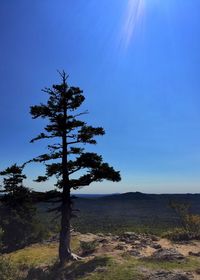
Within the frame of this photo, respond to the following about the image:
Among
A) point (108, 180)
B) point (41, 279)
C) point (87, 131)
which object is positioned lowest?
point (41, 279)

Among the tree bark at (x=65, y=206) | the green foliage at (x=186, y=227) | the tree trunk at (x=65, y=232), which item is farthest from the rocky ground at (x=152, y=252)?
the tree bark at (x=65, y=206)

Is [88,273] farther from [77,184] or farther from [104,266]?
[77,184]

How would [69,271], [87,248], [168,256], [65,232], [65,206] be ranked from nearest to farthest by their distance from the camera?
[69,271]
[168,256]
[65,206]
[65,232]
[87,248]

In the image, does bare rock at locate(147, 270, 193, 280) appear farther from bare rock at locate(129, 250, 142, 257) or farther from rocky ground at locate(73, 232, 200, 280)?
bare rock at locate(129, 250, 142, 257)

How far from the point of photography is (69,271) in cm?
2777

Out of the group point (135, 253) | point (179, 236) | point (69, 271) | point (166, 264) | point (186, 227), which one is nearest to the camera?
point (166, 264)

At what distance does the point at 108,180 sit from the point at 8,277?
385 inches

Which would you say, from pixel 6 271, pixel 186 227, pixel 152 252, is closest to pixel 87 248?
pixel 152 252

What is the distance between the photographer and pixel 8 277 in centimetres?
2520

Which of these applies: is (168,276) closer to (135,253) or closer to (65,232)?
(135,253)

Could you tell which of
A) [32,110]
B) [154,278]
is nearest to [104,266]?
[154,278]

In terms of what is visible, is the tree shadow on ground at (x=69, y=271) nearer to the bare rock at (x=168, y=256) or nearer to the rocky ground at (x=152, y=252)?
the rocky ground at (x=152, y=252)

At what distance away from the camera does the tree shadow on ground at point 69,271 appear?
2678 cm

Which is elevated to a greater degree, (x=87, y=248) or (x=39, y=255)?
(x=87, y=248)
